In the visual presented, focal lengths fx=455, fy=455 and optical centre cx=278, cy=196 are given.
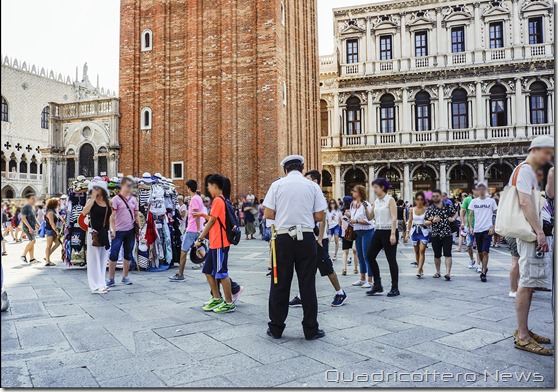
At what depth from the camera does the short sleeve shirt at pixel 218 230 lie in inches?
231

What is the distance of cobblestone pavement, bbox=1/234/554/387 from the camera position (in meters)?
3.58

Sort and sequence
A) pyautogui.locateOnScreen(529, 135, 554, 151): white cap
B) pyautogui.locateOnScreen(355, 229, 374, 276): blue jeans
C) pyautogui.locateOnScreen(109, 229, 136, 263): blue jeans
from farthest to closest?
pyautogui.locateOnScreen(109, 229, 136, 263): blue jeans < pyautogui.locateOnScreen(355, 229, 374, 276): blue jeans < pyautogui.locateOnScreen(529, 135, 554, 151): white cap

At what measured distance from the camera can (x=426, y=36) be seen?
109 feet

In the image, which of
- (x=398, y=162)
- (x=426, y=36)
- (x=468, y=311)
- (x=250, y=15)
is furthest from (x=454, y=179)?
(x=468, y=311)

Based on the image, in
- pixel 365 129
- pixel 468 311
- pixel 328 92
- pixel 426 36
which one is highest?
pixel 426 36

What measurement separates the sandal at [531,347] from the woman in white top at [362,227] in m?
3.37

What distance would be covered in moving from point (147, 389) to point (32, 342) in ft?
6.42

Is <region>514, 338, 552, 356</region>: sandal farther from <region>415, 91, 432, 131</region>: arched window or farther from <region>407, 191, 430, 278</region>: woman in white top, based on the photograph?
<region>415, 91, 432, 131</region>: arched window

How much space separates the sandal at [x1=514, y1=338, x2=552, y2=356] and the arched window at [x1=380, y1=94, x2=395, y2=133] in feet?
99.9

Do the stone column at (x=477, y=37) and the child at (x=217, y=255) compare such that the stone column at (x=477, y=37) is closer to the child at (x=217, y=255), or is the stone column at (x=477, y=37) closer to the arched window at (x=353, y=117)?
the arched window at (x=353, y=117)

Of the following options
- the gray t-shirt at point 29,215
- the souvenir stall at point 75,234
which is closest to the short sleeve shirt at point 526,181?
the souvenir stall at point 75,234

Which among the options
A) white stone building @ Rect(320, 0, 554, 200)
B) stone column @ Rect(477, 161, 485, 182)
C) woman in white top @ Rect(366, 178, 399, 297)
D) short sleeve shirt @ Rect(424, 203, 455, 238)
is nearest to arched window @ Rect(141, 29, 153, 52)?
white stone building @ Rect(320, 0, 554, 200)

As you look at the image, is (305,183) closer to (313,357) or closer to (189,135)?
(313,357)

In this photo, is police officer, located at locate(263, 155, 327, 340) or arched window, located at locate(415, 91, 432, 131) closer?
police officer, located at locate(263, 155, 327, 340)
